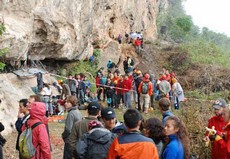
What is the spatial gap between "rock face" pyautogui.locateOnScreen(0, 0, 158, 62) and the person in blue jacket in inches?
371

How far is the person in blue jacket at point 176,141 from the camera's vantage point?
4809 millimetres

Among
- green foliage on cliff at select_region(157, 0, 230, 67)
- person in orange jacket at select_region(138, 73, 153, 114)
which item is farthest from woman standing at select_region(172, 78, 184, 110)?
green foliage on cliff at select_region(157, 0, 230, 67)

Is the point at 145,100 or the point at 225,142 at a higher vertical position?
the point at 225,142

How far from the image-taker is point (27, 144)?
554 centimetres

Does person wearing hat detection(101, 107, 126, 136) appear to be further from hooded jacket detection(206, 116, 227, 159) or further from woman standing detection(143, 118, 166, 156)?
hooded jacket detection(206, 116, 227, 159)

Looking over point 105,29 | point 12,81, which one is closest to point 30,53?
point 12,81

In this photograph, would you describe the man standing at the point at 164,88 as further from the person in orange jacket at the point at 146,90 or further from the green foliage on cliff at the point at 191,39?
the green foliage on cliff at the point at 191,39

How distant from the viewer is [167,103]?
6.46 meters

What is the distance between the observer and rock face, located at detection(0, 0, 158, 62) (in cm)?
→ 1445

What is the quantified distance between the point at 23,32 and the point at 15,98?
297 cm

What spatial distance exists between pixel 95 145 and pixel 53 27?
1280 cm

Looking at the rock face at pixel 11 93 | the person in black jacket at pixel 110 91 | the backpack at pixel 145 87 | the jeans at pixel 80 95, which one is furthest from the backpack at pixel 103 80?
the backpack at pixel 145 87

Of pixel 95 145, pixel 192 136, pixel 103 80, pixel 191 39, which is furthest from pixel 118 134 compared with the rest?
pixel 191 39

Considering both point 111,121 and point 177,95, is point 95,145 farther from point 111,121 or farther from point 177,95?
point 177,95
